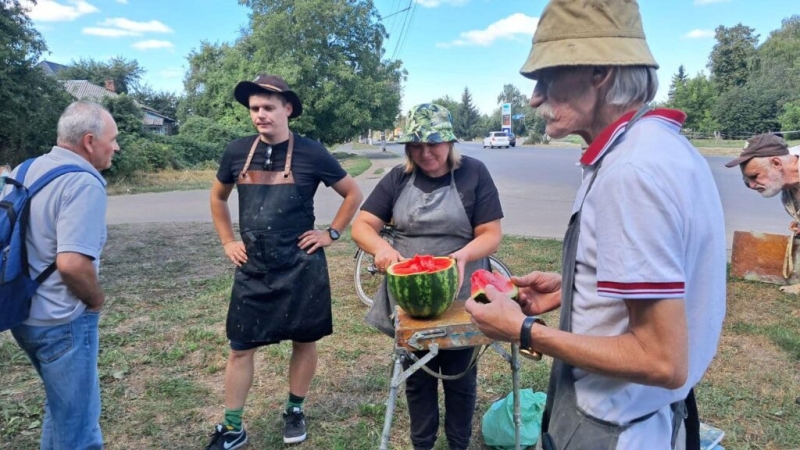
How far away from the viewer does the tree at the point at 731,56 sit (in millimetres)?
65062

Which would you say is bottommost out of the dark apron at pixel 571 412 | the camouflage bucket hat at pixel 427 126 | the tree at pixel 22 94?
the dark apron at pixel 571 412

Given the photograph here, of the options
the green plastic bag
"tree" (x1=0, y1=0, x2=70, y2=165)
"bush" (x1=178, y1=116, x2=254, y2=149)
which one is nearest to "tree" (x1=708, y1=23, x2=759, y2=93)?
"bush" (x1=178, y1=116, x2=254, y2=149)

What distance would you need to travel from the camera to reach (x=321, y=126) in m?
43.1

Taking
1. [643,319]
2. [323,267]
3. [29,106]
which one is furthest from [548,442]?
[29,106]

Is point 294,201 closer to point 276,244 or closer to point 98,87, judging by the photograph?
point 276,244

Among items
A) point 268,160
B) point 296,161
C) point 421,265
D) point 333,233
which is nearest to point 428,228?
point 421,265

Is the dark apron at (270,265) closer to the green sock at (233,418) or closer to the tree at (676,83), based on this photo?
the green sock at (233,418)

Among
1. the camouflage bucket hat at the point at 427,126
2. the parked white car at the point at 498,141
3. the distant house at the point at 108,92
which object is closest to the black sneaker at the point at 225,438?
the camouflage bucket hat at the point at 427,126

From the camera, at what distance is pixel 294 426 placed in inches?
156

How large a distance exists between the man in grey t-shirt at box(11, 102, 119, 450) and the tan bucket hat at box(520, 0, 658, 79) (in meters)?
2.36

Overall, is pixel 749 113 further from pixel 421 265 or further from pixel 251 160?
pixel 421 265

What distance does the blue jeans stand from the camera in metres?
2.84

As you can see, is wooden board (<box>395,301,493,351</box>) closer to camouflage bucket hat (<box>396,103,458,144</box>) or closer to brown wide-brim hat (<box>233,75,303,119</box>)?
camouflage bucket hat (<box>396,103,458,144</box>)

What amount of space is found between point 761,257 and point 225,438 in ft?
22.8
